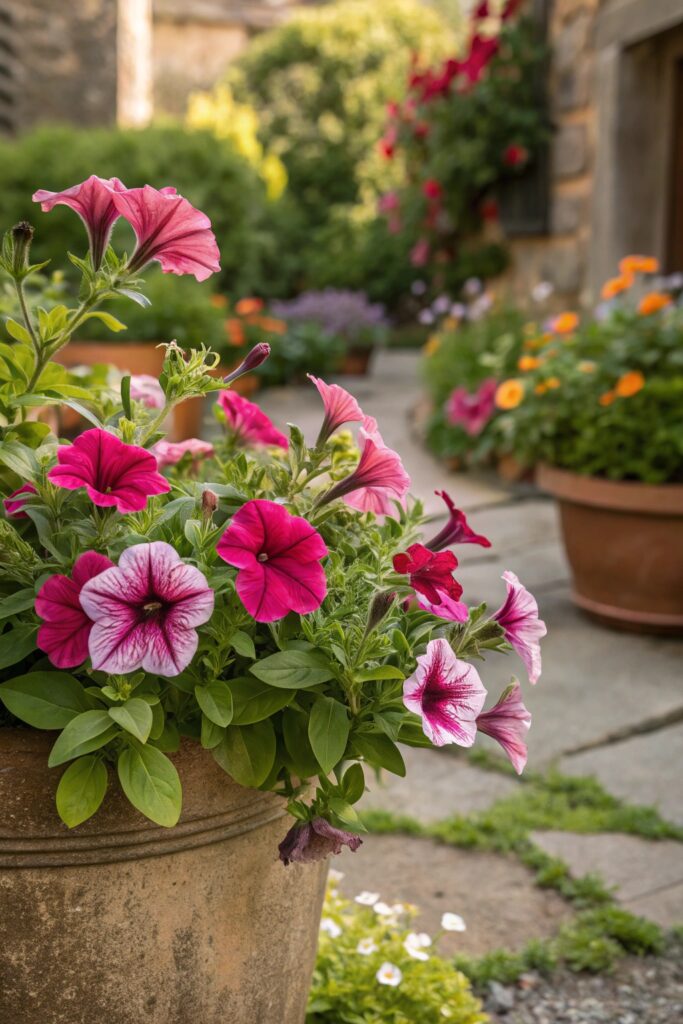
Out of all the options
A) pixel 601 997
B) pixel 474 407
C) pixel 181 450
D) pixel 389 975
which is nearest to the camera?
pixel 181 450

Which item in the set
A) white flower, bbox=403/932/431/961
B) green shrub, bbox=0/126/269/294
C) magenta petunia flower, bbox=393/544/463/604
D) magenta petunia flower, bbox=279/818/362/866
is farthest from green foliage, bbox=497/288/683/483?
green shrub, bbox=0/126/269/294

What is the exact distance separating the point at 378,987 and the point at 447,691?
799 mm

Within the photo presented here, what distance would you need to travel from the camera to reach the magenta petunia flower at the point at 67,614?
1.09 metres

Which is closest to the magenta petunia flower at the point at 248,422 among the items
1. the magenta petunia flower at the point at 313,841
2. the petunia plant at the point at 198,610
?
the petunia plant at the point at 198,610

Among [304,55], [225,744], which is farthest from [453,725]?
[304,55]

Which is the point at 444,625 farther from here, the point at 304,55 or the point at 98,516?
the point at 304,55

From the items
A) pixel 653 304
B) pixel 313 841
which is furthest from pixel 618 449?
pixel 313 841

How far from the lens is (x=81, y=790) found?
3.64 feet

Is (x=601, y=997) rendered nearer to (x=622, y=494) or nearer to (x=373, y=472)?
(x=373, y=472)

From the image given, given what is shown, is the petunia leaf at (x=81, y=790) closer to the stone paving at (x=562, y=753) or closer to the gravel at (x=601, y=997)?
the gravel at (x=601, y=997)

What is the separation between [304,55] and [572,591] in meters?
11.9

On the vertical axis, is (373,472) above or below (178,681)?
above

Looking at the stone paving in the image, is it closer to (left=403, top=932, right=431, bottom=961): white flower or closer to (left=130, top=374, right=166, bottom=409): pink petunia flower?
(left=403, top=932, right=431, bottom=961): white flower

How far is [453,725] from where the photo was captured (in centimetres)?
117
